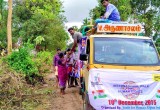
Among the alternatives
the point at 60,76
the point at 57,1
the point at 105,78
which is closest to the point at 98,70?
the point at 105,78

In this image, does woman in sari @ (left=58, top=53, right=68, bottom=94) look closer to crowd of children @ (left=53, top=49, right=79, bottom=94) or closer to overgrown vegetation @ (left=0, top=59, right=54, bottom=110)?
crowd of children @ (left=53, top=49, right=79, bottom=94)

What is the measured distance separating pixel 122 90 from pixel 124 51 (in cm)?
121

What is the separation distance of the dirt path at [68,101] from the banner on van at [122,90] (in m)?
2.84

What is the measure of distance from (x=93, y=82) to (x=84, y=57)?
44.8 inches

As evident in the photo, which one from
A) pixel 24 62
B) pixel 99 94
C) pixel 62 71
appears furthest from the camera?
pixel 24 62

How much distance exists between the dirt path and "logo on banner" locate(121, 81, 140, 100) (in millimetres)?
2910

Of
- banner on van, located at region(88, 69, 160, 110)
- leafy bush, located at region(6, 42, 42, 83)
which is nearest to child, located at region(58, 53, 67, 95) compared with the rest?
leafy bush, located at region(6, 42, 42, 83)

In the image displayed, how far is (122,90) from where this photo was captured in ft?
28.5

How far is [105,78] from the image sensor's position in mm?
8711

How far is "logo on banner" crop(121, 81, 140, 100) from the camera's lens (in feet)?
28.4

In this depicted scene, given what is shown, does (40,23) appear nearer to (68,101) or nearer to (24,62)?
(24,62)

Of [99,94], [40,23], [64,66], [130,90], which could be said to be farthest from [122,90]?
[40,23]

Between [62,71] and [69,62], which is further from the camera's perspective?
[69,62]

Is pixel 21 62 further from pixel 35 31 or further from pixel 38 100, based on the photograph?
pixel 35 31
